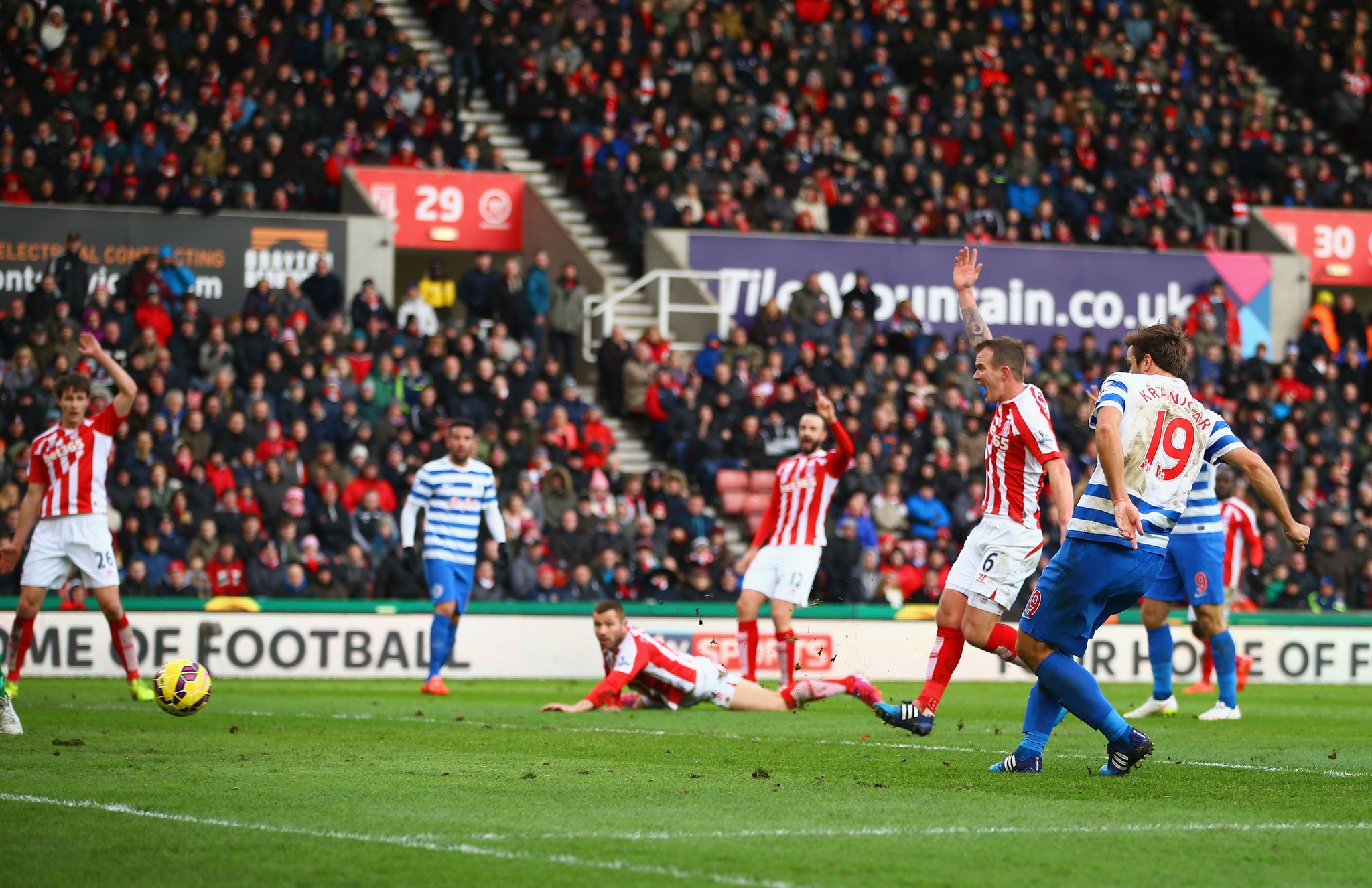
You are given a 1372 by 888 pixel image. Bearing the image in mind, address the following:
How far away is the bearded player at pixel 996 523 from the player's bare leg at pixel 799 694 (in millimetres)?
595

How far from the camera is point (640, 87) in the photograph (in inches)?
1083

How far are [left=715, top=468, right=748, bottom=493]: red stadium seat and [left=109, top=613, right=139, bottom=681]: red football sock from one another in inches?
422

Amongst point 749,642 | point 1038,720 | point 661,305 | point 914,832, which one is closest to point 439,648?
point 749,642

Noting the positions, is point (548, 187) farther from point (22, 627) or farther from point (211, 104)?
point (22, 627)

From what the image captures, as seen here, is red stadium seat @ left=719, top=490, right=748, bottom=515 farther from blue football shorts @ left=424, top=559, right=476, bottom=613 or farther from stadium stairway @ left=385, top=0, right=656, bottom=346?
blue football shorts @ left=424, top=559, right=476, bottom=613

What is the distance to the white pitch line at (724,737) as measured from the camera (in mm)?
9711

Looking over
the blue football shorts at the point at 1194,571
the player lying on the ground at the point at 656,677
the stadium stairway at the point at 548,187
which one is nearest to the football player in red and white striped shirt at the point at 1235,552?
the blue football shorts at the point at 1194,571

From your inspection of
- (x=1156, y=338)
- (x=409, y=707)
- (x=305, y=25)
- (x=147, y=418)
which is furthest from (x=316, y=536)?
(x=1156, y=338)

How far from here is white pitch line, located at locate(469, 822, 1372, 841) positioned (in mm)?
6723

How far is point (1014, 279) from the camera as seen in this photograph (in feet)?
92.7

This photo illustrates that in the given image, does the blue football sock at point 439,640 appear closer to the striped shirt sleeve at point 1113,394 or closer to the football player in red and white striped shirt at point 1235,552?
the football player in red and white striped shirt at point 1235,552

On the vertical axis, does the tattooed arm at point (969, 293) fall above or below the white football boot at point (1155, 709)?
above

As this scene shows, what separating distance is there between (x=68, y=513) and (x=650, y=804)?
642 cm

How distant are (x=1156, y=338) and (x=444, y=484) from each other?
8.45 m
